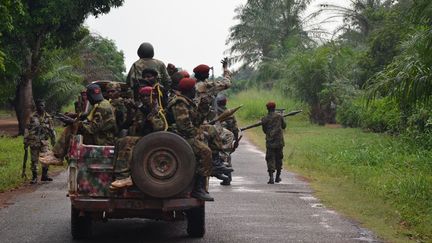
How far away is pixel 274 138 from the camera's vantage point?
15.2m

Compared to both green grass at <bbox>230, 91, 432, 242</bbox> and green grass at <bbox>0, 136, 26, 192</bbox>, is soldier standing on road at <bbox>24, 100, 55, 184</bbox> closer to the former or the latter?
green grass at <bbox>0, 136, 26, 192</bbox>

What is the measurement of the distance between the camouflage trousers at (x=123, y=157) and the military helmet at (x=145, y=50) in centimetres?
218

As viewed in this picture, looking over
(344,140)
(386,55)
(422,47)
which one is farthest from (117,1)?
(422,47)

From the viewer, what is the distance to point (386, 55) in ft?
102

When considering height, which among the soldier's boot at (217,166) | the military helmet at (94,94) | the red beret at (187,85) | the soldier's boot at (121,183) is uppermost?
the red beret at (187,85)

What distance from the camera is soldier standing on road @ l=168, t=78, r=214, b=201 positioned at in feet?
25.8

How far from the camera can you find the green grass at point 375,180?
9890 millimetres

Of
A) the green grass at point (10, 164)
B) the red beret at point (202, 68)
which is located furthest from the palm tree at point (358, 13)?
the red beret at point (202, 68)

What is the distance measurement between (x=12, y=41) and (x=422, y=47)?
1616cm

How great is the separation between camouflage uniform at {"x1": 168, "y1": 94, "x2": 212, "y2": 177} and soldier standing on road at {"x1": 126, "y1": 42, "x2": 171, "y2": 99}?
1.21 m

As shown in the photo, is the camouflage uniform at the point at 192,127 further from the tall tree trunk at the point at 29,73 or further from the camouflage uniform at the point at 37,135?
the tall tree trunk at the point at 29,73

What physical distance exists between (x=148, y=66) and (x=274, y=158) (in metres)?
6.36

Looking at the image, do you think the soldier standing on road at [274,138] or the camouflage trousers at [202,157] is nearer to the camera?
the camouflage trousers at [202,157]

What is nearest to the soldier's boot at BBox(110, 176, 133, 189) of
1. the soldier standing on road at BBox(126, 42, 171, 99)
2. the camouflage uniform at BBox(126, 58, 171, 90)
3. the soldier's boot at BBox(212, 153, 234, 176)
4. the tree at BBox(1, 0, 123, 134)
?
the soldier's boot at BBox(212, 153, 234, 176)
